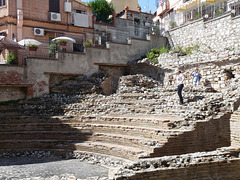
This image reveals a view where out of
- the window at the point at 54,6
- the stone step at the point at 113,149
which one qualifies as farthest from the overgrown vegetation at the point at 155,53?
the stone step at the point at 113,149

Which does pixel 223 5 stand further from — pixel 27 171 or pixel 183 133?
pixel 27 171

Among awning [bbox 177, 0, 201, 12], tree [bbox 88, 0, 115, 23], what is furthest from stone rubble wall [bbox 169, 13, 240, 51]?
tree [bbox 88, 0, 115, 23]

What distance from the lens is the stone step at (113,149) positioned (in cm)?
812

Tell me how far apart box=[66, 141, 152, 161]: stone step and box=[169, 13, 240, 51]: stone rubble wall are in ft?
28.1

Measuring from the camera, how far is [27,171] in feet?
27.1

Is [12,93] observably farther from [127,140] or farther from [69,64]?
[127,140]

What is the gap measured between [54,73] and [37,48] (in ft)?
6.00

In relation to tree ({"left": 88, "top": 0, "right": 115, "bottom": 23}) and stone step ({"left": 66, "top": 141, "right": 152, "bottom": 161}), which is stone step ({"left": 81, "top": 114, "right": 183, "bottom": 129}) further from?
tree ({"left": 88, "top": 0, "right": 115, "bottom": 23})

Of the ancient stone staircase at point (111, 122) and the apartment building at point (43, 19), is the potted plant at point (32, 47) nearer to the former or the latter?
the apartment building at point (43, 19)

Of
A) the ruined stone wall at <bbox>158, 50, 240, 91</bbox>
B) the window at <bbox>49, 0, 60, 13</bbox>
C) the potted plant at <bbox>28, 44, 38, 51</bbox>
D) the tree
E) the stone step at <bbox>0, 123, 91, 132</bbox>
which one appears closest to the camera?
the stone step at <bbox>0, 123, 91, 132</bbox>

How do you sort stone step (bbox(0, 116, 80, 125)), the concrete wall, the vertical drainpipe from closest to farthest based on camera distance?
1. stone step (bbox(0, 116, 80, 125))
2. the concrete wall
3. the vertical drainpipe

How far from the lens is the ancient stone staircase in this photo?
8.48 meters

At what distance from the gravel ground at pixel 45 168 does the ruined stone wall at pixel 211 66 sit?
27.5 feet

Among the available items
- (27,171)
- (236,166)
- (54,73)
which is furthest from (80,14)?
(236,166)
